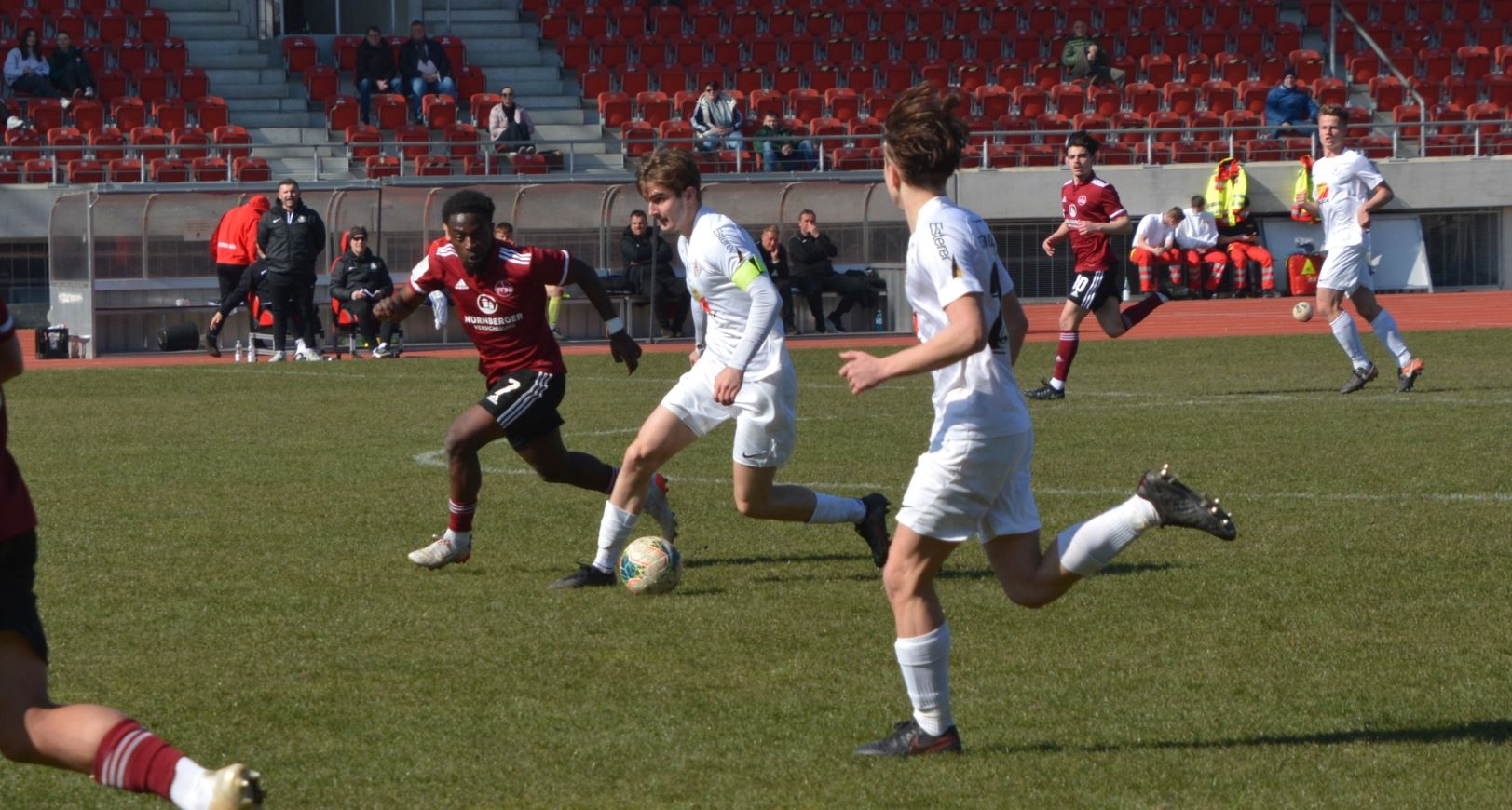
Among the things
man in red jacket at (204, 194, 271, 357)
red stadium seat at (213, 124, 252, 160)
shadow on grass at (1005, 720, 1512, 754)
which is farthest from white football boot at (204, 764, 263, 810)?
red stadium seat at (213, 124, 252, 160)

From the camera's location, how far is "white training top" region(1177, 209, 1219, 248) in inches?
1132

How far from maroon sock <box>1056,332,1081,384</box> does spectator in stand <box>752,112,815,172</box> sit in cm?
1371

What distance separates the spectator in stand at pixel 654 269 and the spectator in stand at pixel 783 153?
4.69 metres

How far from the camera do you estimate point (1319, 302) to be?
15312 mm

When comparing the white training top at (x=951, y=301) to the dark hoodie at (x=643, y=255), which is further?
the dark hoodie at (x=643, y=255)

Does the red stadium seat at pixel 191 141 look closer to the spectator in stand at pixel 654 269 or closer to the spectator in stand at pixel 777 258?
the spectator in stand at pixel 654 269

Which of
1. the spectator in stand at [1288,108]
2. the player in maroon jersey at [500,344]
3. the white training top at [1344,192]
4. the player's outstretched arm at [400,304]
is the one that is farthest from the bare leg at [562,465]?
the spectator in stand at [1288,108]

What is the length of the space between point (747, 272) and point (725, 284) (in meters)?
0.30

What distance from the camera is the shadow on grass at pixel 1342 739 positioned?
5160mm

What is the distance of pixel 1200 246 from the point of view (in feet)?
95.0

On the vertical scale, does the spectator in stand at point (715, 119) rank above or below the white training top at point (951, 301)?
above

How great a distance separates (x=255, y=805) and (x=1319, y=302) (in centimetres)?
1297

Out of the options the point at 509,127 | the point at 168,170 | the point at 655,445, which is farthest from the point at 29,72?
the point at 655,445

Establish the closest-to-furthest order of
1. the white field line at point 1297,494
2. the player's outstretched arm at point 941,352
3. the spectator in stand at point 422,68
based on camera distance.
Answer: the player's outstretched arm at point 941,352
the white field line at point 1297,494
the spectator in stand at point 422,68
